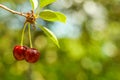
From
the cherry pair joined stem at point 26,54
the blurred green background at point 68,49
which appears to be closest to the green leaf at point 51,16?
the cherry pair joined stem at point 26,54

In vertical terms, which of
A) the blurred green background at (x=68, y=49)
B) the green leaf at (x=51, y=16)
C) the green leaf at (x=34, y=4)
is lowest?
the blurred green background at (x=68, y=49)

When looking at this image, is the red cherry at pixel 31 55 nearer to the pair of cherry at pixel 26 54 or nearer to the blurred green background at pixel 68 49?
the pair of cherry at pixel 26 54

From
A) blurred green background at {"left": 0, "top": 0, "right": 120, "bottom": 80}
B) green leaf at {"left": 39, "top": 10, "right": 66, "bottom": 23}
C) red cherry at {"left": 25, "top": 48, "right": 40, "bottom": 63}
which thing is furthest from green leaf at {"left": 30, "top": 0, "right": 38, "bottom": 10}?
blurred green background at {"left": 0, "top": 0, "right": 120, "bottom": 80}

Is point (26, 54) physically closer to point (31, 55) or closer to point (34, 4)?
point (31, 55)

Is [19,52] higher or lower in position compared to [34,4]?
lower

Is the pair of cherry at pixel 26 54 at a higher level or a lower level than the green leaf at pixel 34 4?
lower

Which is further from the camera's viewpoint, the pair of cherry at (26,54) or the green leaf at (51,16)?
the pair of cherry at (26,54)

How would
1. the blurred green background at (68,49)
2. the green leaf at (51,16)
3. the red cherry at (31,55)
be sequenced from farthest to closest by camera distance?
the blurred green background at (68,49) < the red cherry at (31,55) < the green leaf at (51,16)

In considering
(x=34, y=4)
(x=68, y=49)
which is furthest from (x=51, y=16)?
(x=68, y=49)

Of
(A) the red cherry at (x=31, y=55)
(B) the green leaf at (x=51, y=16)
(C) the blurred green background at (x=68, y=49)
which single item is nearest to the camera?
(B) the green leaf at (x=51, y=16)

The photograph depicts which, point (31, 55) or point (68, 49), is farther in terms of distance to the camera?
point (68, 49)
